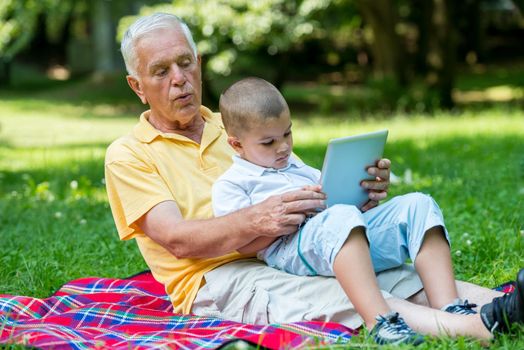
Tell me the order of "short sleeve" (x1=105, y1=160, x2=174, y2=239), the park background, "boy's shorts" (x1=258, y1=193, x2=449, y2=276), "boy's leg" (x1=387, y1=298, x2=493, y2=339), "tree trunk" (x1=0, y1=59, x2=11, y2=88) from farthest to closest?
"tree trunk" (x1=0, y1=59, x2=11, y2=88) < the park background < "short sleeve" (x1=105, y1=160, x2=174, y2=239) < "boy's shorts" (x1=258, y1=193, x2=449, y2=276) < "boy's leg" (x1=387, y1=298, x2=493, y2=339)

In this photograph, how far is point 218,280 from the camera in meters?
3.69

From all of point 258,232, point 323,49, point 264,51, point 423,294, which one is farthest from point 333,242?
point 323,49

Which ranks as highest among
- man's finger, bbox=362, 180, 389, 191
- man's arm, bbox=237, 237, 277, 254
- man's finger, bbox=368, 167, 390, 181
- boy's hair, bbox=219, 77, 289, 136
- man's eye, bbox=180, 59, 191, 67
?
man's eye, bbox=180, 59, 191, 67

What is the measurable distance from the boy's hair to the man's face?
13.4 inches

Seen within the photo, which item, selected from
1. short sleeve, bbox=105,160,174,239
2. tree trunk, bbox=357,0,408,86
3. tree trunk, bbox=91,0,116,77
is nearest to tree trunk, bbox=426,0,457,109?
tree trunk, bbox=357,0,408,86

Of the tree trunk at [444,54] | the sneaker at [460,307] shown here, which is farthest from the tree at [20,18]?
the sneaker at [460,307]

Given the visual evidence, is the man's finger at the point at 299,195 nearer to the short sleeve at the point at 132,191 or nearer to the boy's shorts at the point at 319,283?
the boy's shorts at the point at 319,283

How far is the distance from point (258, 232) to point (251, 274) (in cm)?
28

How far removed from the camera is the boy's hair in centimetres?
347

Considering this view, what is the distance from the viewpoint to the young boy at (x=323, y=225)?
3.29 meters

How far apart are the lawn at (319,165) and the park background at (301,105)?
16 millimetres

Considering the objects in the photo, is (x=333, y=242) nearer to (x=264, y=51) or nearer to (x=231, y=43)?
(x=231, y=43)

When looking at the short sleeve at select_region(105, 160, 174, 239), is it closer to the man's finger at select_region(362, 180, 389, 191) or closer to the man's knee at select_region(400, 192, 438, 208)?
the man's finger at select_region(362, 180, 389, 191)

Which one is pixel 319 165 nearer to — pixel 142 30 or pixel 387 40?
pixel 142 30
